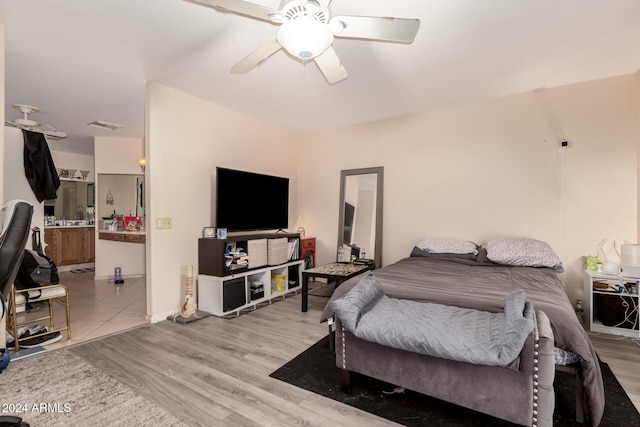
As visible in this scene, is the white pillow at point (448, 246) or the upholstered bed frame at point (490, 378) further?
the white pillow at point (448, 246)

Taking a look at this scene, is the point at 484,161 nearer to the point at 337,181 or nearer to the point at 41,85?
the point at 337,181

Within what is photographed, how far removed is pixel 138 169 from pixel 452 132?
17.5 feet

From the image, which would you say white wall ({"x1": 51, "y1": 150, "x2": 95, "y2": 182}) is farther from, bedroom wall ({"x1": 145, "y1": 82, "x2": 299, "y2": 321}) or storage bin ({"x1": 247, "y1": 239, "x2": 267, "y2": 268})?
storage bin ({"x1": 247, "y1": 239, "x2": 267, "y2": 268})

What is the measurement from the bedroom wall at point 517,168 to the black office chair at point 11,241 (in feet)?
12.3

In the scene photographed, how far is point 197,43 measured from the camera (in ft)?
8.01

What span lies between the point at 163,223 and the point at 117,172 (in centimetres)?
312

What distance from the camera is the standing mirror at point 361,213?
14.4ft

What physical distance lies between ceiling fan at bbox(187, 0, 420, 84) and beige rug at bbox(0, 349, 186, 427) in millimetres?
2109

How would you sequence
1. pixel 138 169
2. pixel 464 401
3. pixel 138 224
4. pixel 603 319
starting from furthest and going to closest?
1. pixel 138 169
2. pixel 138 224
3. pixel 603 319
4. pixel 464 401

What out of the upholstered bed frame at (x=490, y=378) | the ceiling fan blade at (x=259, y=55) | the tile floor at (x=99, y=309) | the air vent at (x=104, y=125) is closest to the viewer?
the upholstered bed frame at (x=490, y=378)

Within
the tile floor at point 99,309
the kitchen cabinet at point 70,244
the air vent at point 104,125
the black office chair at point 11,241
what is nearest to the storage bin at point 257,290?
the tile floor at point 99,309

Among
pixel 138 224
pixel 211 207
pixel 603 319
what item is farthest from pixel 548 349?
pixel 138 224

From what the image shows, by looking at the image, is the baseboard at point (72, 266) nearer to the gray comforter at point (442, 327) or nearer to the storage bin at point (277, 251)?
the storage bin at point (277, 251)

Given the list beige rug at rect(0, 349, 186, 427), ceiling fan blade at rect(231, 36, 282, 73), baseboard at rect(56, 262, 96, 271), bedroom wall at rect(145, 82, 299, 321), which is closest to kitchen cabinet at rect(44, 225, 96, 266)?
baseboard at rect(56, 262, 96, 271)
